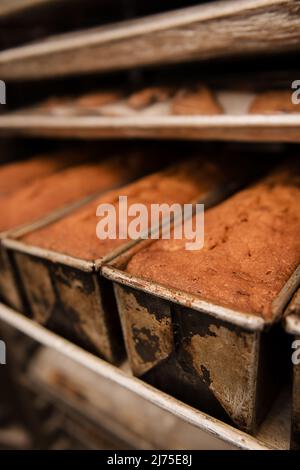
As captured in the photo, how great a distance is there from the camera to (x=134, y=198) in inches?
56.8

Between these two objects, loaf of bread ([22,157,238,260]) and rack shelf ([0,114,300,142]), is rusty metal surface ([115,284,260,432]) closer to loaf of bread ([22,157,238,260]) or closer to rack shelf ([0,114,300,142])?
loaf of bread ([22,157,238,260])

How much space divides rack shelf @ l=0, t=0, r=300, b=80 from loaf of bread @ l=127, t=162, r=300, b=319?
19.5 inches

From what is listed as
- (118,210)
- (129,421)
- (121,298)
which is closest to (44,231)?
(118,210)

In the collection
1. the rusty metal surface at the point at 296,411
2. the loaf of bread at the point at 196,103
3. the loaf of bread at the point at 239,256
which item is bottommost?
the rusty metal surface at the point at 296,411

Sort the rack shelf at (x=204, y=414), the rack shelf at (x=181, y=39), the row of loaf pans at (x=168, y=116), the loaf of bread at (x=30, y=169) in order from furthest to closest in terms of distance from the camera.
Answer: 1. the loaf of bread at (x=30, y=169)
2. the row of loaf pans at (x=168, y=116)
3. the rack shelf at (x=181, y=39)
4. the rack shelf at (x=204, y=414)

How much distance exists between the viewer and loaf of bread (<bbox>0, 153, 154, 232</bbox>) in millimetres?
1507

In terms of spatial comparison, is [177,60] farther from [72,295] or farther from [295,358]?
[295,358]

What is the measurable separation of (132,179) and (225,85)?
61cm

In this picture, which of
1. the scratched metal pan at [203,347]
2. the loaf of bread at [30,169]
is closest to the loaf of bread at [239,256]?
the scratched metal pan at [203,347]

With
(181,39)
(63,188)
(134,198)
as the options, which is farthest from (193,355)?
(63,188)

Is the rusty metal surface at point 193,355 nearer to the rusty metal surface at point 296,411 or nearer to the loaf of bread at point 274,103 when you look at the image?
the rusty metal surface at point 296,411

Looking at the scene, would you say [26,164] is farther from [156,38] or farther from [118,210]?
[156,38]

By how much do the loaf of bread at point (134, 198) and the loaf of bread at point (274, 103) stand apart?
380mm

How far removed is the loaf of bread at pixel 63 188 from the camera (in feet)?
4.94
